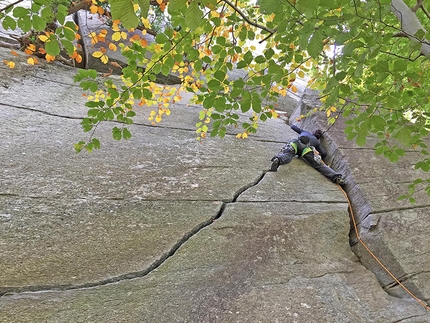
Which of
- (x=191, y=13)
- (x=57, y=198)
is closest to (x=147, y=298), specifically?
(x=57, y=198)

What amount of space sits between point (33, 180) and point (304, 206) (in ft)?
10.3

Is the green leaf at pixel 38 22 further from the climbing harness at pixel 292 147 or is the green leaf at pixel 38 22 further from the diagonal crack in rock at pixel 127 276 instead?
the climbing harness at pixel 292 147

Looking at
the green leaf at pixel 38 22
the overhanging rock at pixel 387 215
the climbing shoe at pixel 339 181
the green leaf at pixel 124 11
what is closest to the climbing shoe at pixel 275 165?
the climbing shoe at pixel 339 181

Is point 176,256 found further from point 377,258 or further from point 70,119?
point 70,119

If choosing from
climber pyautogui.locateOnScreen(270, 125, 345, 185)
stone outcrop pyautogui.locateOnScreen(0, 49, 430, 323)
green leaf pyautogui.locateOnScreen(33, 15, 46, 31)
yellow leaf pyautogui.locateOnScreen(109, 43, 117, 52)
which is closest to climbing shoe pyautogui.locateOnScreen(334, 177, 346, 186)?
climber pyautogui.locateOnScreen(270, 125, 345, 185)

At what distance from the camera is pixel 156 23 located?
7590 millimetres

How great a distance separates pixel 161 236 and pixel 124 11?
2.29 meters

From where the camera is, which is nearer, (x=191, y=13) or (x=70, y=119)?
(x=191, y=13)

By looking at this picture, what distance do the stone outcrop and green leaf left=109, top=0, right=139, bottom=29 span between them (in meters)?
1.94

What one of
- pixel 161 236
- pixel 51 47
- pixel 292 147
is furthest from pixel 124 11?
pixel 292 147

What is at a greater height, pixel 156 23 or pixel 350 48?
pixel 350 48

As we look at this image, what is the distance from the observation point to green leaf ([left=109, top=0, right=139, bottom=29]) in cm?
86

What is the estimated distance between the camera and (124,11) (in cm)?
87

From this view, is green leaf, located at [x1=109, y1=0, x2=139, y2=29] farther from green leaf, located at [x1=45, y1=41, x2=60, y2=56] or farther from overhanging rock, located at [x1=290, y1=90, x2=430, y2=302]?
overhanging rock, located at [x1=290, y1=90, x2=430, y2=302]
